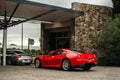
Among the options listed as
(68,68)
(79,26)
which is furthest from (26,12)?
(68,68)

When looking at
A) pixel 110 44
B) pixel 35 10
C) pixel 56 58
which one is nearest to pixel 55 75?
pixel 56 58

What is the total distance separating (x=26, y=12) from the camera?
29766 mm

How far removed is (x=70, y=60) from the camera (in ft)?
70.0

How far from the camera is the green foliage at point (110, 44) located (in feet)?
91.6

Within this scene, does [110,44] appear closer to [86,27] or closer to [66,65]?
[86,27]

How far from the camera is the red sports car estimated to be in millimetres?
21094

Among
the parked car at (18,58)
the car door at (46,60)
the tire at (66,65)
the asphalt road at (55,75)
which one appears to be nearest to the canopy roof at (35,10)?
the parked car at (18,58)

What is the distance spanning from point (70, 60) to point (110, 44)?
7791 millimetres

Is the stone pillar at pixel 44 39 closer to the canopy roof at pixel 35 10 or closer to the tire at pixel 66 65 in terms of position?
the canopy roof at pixel 35 10

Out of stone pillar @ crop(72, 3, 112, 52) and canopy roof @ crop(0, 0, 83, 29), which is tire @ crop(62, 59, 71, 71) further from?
stone pillar @ crop(72, 3, 112, 52)

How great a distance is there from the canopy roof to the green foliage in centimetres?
310

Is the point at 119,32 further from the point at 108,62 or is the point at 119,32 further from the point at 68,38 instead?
the point at 68,38

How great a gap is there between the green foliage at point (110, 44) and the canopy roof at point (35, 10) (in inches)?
122

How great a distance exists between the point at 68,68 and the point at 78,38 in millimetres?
10719
